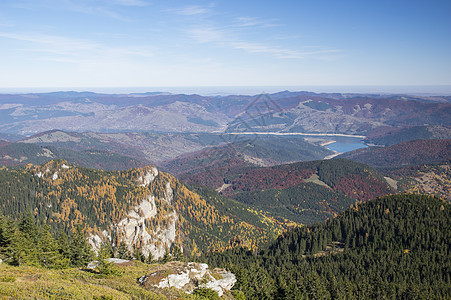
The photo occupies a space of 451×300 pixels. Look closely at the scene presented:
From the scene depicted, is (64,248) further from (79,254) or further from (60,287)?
(60,287)

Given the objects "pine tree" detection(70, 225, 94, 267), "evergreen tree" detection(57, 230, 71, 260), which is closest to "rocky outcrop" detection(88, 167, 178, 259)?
"pine tree" detection(70, 225, 94, 267)

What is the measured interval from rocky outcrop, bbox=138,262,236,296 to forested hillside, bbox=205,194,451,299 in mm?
6166

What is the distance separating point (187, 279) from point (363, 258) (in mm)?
85663

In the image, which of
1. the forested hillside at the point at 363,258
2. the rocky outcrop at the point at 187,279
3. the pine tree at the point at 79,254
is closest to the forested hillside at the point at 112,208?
the forested hillside at the point at 363,258

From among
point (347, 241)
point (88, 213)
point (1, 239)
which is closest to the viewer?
point (1, 239)

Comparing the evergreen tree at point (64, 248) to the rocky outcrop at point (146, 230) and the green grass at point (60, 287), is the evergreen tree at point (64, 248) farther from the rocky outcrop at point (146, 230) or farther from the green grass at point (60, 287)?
the rocky outcrop at point (146, 230)

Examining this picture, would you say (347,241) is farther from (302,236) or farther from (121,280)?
(121,280)

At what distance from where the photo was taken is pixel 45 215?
145 m

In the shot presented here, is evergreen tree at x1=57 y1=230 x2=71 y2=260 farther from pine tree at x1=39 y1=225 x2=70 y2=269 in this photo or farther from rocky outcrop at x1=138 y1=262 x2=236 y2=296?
rocky outcrop at x1=138 y1=262 x2=236 y2=296

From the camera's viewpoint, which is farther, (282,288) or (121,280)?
(282,288)

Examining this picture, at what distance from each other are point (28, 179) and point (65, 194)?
80.1 feet

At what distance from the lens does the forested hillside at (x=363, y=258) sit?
87.6 m

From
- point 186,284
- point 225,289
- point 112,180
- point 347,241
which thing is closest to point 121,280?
point 186,284

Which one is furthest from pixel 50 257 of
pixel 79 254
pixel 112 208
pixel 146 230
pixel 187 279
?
pixel 146 230
